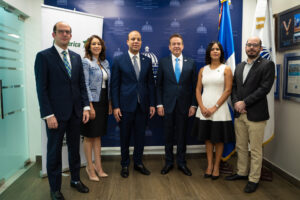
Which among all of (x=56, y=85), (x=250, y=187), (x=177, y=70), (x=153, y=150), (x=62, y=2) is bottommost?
(x=250, y=187)

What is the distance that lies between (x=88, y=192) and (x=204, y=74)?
199 cm

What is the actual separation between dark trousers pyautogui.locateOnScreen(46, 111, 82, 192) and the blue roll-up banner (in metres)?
1.12

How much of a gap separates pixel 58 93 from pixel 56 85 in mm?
80

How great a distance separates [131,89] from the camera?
9.25 feet

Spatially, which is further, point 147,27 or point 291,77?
point 147,27

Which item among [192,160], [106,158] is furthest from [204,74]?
[106,158]

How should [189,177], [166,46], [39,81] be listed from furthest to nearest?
[166,46]
[189,177]
[39,81]

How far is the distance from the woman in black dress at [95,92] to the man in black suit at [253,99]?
1.60m

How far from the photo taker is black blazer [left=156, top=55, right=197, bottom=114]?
2.88 meters

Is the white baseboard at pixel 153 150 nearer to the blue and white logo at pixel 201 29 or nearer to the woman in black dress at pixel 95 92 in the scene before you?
the woman in black dress at pixel 95 92

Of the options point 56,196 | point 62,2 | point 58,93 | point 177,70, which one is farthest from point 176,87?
point 62,2

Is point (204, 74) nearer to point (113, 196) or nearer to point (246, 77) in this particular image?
point (246, 77)

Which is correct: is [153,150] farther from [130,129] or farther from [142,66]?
[142,66]

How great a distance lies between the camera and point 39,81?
2133 millimetres
